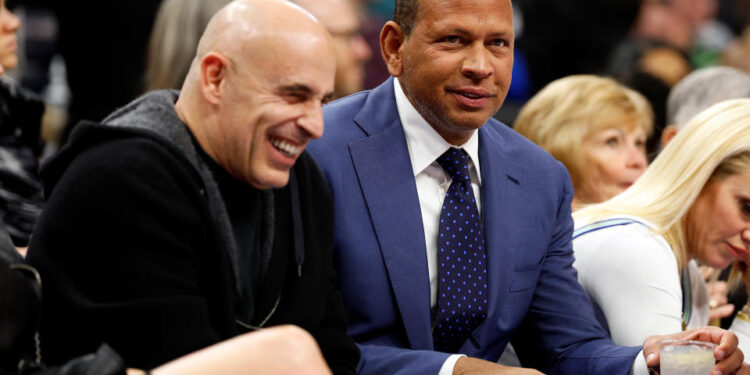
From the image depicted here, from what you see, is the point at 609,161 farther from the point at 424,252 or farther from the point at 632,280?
the point at 424,252

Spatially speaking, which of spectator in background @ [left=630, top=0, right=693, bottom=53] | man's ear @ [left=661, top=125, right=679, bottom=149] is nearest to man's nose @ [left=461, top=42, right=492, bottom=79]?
man's ear @ [left=661, top=125, right=679, bottom=149]

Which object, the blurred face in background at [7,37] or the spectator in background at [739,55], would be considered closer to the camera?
the blurred face in background at [7,37]

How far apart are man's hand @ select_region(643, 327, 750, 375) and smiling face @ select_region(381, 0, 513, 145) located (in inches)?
23.4

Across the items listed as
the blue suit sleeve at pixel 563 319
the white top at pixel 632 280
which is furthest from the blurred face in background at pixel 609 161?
the blue suit sleeve at pixel 563 319

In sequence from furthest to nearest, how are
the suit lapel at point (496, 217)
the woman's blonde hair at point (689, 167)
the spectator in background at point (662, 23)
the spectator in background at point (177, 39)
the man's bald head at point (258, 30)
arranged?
the spectator in background at point (662, 23), the spectator in background at point (177, 39), the woman's blonde hair at point (689, 167), the suit lapel at point (496, 217), the man's bald head at point (258, 30)

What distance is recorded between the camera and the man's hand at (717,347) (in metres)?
2.19

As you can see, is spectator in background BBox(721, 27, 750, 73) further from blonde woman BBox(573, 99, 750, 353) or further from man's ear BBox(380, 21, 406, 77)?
man's ear BBox(380, 21, 406, 77)

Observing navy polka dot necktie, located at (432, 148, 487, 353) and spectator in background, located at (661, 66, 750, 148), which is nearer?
navy polka dot necktie, located at (432, 148, 487, 353)

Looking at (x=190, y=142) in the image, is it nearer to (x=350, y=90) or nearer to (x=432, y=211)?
(x=432, y=211)

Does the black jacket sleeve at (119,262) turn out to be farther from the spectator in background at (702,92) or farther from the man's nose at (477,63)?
the spectator in background at (702,92)

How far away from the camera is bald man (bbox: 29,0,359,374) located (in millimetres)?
1625

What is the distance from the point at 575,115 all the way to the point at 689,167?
77 centimetres

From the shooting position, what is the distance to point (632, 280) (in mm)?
2545

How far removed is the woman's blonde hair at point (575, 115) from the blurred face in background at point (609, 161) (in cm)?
1
